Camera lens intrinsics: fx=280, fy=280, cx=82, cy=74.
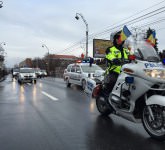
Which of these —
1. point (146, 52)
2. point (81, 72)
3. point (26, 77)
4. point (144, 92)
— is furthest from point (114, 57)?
point (26, 77)

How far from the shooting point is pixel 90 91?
27.6 ft

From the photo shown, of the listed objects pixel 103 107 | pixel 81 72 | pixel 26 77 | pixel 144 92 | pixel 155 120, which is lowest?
pixel 26 77

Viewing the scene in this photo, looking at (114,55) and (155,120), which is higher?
(114,55)

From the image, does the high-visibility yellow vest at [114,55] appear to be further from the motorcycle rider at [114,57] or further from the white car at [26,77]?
the white car at [26,77]

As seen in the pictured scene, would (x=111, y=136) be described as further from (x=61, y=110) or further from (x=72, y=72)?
(x=72, y=72)

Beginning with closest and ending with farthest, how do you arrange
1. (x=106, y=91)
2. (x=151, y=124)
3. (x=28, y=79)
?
(x=151, y=124) → (x=106, y=91) → (x=28, y=79)

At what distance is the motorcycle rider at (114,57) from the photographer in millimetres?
6672

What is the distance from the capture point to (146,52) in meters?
5.66

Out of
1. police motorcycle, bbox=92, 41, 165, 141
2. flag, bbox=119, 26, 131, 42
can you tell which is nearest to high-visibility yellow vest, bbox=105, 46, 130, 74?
flag, bbox=119, 26, 131, 42

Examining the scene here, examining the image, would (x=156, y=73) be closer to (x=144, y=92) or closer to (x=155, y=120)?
(x=144, y=92)

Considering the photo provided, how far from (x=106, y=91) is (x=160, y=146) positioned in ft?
8.36

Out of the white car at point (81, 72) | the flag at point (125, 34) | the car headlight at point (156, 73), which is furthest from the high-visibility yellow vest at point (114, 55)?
the white car at point (81, 72)

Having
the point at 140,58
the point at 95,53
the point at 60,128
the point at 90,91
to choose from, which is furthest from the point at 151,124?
the point at 95,53

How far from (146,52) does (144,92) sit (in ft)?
2.96
